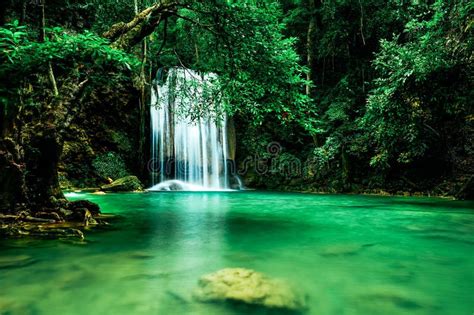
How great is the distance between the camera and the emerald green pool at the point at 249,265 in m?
2.83

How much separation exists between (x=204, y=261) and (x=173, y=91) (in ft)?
18.3

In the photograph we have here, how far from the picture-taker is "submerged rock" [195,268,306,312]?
2.78m

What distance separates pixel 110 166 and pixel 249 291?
15991 mm

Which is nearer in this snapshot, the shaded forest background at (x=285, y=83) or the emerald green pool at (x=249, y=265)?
the emerald green pool at (x=249, y=265)

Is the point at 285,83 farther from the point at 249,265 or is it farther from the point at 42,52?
the point at 42,52

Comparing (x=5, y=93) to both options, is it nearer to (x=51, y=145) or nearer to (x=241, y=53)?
(x=51, y=145)

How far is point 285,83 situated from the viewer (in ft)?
22.9

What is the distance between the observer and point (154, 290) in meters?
3.17

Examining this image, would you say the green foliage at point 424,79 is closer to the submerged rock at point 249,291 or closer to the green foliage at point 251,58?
the green foliage at point 251,58

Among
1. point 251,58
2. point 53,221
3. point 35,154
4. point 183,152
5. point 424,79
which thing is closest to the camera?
point 53,221

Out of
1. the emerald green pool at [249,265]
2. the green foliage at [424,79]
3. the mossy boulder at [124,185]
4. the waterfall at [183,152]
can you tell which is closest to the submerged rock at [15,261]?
the emerald green pool at [249,265]

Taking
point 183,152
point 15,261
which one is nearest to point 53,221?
point 15,261

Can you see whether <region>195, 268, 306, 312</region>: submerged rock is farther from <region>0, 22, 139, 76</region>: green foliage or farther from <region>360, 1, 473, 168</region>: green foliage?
<region>360, 1, 473, 168</region>: green foliage

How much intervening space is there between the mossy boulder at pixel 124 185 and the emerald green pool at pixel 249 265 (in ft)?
27.5
